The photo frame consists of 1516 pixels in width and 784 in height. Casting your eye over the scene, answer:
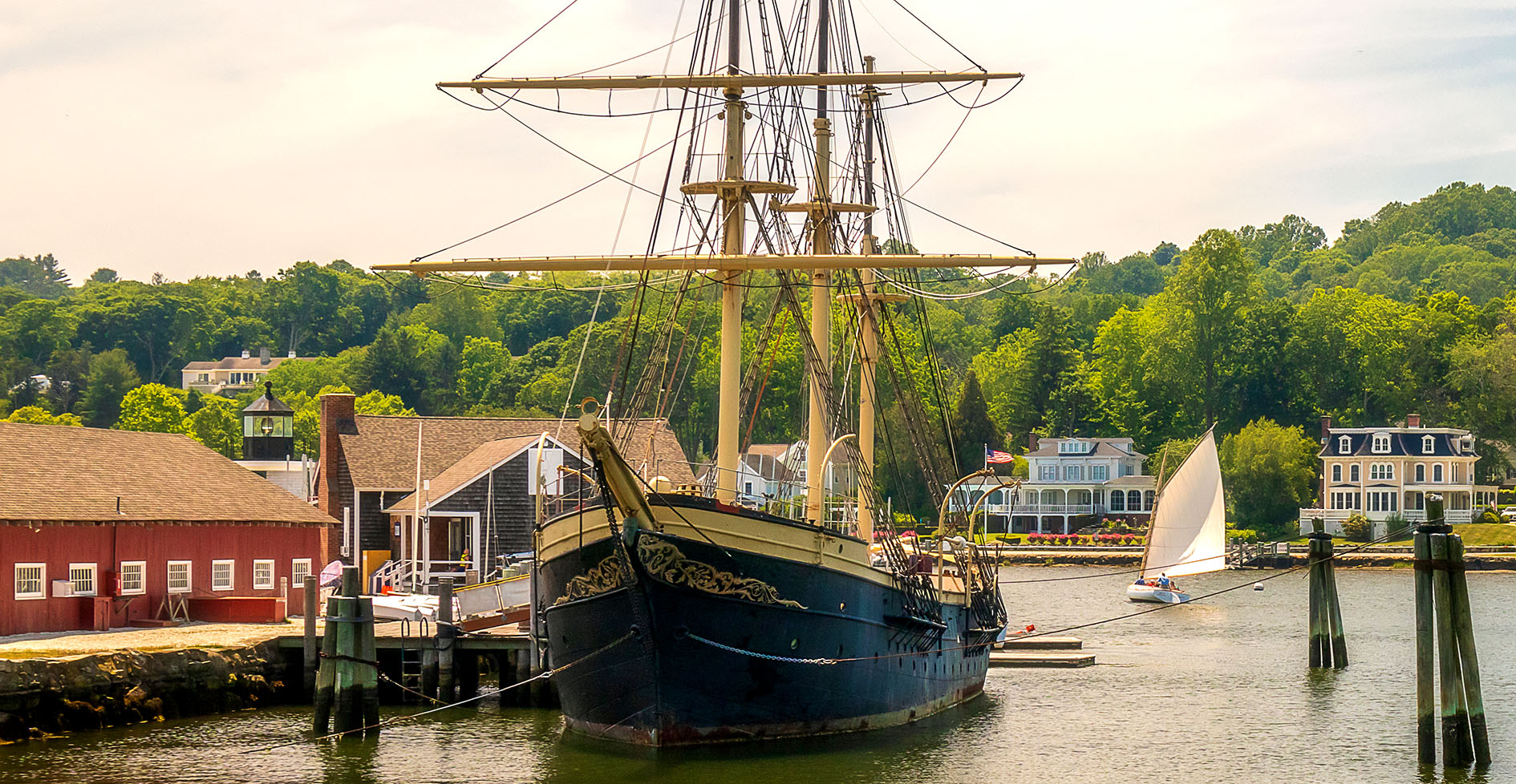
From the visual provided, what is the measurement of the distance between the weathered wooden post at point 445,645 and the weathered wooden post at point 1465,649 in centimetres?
1929

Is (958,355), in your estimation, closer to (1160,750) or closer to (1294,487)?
(1294,487)

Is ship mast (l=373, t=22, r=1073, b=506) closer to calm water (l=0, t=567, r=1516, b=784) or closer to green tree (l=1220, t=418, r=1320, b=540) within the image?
calm water (l=0, t=567, r=1516, b=784)

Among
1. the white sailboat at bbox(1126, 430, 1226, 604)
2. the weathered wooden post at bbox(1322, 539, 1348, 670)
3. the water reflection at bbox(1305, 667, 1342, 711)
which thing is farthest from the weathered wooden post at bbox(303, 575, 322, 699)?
the white sailboat at bbox(1126, 430, 1226, 604)

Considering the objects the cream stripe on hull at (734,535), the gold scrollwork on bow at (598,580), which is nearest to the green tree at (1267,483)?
Result: the cream stripe on hull at (734,535)

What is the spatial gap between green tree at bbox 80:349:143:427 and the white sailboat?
436 feet

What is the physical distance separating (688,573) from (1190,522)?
44285 mm

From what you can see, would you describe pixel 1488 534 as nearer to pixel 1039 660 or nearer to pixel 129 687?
pixel 1039 660

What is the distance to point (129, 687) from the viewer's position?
33.5 meters

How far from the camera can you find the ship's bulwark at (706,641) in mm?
29656

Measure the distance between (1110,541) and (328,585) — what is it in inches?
3285

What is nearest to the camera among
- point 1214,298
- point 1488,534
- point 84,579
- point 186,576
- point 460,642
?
point 460,642

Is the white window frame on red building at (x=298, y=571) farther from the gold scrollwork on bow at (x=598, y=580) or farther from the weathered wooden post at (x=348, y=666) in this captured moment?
the gold scrollwork on bow at (x=598, y=580)

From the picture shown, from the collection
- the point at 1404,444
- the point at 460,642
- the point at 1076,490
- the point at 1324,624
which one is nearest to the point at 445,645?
the point at 460,642

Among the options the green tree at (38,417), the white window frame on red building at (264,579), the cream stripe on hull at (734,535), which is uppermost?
the green tree at (38,417)
